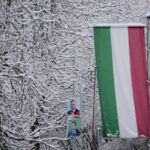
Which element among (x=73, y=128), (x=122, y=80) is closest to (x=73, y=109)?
(x=73, y=128)

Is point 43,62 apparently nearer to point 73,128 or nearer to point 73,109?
point 73,109

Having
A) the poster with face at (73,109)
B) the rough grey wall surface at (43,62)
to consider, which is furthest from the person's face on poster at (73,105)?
the rough grey wall surface at (43,62)

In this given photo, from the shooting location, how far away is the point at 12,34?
7461 mm

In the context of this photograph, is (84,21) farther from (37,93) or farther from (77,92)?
(37,93)

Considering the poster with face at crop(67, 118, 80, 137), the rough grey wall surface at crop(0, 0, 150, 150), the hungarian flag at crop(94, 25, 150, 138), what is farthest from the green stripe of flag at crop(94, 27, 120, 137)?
the rough grey wall surface at crop(0, 0, 150, 150)

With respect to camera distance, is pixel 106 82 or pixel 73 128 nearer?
pixel 106 82

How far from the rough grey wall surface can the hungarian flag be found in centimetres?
141

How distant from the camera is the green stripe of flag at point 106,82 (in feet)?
15.1

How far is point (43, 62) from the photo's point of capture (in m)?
8.19

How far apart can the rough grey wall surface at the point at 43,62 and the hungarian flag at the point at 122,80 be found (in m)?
1.41

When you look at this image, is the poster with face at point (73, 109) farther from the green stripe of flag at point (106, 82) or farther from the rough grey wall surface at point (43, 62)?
the rough grey wall surface at point (43, 62)

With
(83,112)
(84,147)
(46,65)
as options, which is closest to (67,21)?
(46,65)

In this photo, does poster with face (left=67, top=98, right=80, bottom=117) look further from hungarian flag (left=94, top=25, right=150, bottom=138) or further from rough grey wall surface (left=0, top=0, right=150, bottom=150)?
rough grey wall surface (left=0, top=0, right=150, bottom=150)

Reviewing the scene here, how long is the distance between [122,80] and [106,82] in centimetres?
28
